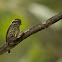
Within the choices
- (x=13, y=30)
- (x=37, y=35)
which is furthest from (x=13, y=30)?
(x=37, y=35)

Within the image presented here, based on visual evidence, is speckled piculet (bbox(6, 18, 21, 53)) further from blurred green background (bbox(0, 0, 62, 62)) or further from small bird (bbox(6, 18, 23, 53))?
blurred green background (bbox(0, 0, 62, 62))

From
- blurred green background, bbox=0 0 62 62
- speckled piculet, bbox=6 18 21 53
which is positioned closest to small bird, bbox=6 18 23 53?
speckled piculet, bbox=6 18 21 53

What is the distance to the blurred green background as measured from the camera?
189 inches

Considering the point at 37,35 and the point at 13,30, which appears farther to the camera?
the point at 37,35

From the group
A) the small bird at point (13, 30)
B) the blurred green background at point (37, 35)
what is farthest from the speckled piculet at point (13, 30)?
the blurred green background at point (37, 35)

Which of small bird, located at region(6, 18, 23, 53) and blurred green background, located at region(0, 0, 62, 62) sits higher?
small bird, located at region(6, 18, 23, 53)

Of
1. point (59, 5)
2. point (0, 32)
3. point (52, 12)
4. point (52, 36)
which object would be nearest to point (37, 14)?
point (52, 12)

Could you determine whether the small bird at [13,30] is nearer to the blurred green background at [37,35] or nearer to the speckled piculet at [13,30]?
the speckled piculet at [13,30]

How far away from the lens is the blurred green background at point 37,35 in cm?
481

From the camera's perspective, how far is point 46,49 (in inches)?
246

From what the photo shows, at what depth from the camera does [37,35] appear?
250 inches

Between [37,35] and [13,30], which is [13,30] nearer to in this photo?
[13,30]

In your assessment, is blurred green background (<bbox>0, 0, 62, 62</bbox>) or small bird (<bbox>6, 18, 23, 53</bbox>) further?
blurred green background (<bbox>0, 0, 62, 62</bbox>)

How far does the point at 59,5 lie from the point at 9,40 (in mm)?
2555
